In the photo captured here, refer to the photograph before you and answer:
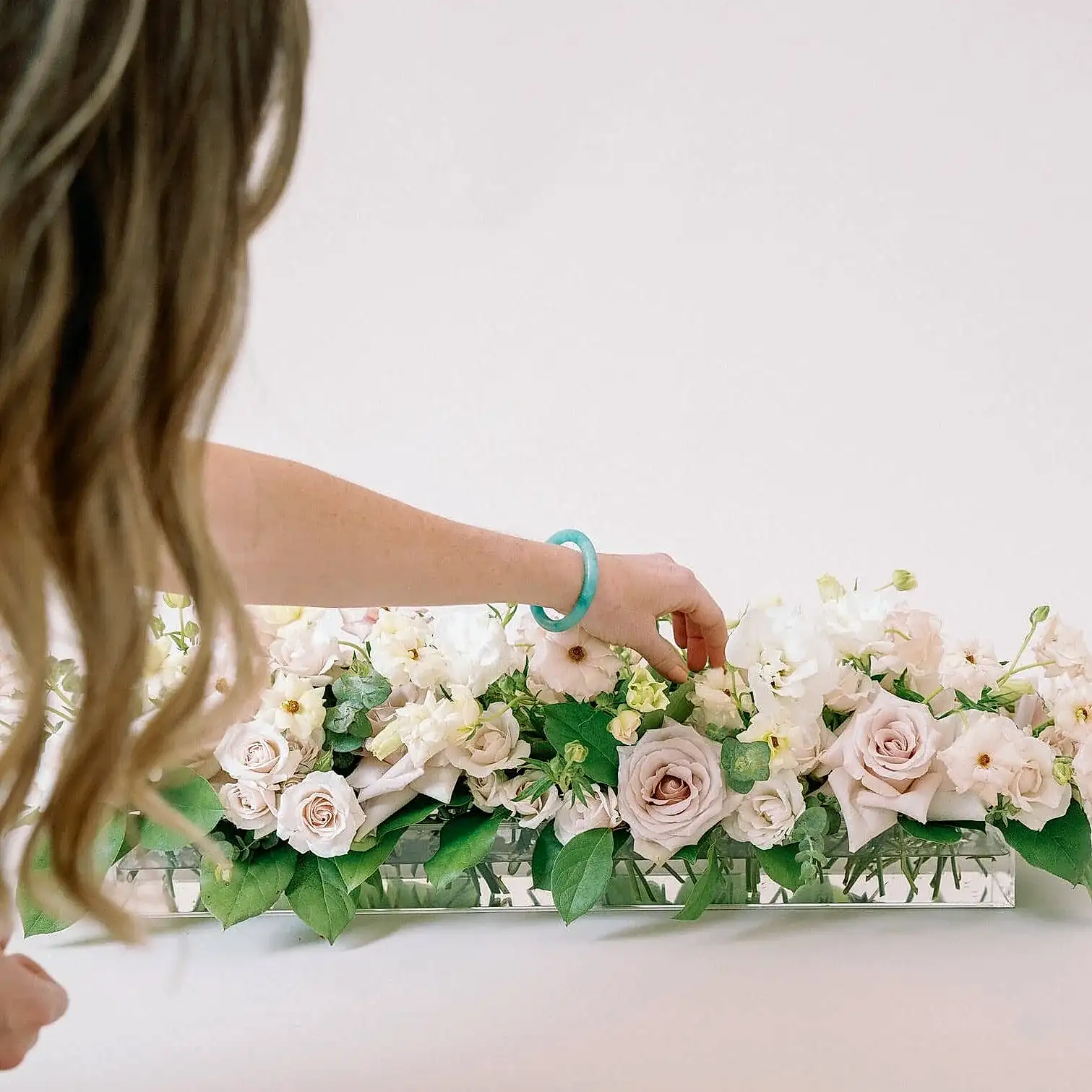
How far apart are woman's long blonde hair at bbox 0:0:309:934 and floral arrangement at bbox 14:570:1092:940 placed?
1.41 ft

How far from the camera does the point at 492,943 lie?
1.19 metres

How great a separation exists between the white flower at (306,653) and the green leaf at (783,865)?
44cm

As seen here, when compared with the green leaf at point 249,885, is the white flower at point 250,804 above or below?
above

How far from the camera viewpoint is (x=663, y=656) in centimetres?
121

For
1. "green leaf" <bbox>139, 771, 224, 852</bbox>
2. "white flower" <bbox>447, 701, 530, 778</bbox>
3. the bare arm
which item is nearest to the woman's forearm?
the bare arm

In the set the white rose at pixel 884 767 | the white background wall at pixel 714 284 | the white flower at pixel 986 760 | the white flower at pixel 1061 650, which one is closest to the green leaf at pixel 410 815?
the white rose at pixel 884 767

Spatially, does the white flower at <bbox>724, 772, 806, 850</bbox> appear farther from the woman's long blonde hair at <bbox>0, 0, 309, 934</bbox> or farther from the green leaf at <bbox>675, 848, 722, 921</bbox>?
the woman's long blonde hair at <bbox>0, 0, 309, 934</bbox>

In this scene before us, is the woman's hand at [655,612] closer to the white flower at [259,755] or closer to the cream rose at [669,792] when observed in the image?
the cream rose at [669,792]

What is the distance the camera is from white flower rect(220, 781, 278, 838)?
1.14 metres

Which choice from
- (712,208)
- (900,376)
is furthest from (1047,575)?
(712,208)

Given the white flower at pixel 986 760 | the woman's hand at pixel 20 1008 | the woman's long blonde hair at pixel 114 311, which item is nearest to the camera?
the woman's long blonde hair at pixel 114 311

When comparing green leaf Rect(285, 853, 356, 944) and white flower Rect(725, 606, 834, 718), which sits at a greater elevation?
white flower Rect(725, 606, 834, 718)

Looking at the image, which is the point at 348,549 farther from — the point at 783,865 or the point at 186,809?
the point at 783,865

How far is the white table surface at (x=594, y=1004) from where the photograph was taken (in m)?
0.96
